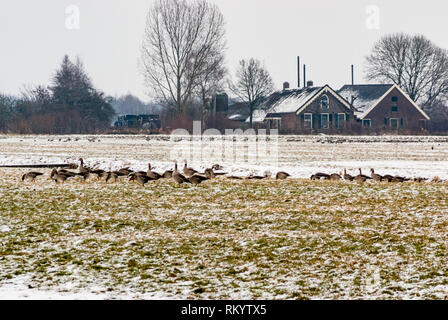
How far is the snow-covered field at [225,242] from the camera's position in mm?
7293

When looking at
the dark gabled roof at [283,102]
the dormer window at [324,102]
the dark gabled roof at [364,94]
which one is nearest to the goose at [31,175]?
the dark gabled roof at [283,102]

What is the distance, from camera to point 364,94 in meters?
80.1

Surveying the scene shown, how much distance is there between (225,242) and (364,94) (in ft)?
241

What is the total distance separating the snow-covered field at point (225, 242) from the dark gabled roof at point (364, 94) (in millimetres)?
62980

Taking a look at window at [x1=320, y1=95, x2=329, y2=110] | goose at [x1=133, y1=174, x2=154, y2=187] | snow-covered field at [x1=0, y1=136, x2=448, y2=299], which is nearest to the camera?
snow-covered field at [x1=0, y1=136, x2=448, y2=299]

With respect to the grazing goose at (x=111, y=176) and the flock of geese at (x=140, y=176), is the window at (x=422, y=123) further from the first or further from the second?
the grazing goose at (x=111, y=176)

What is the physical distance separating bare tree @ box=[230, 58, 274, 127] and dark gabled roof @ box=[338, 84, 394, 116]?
12547 mm

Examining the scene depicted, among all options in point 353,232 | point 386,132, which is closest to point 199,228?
point 353,232

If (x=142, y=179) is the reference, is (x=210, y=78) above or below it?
above

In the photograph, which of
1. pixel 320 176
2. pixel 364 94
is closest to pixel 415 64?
pixel 364 94

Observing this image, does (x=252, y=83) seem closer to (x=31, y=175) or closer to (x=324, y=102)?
(x=324, y=102)

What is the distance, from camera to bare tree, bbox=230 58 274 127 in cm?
7231

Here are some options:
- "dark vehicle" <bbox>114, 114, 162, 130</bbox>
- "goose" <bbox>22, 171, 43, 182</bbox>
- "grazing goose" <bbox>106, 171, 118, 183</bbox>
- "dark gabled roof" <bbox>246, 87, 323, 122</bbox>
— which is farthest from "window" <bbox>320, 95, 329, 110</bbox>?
"goose" <bbox>22, 171, 43, 182</bbox>

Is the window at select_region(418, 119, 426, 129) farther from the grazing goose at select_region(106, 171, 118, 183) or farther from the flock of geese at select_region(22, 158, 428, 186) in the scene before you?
the grazing goose at select_region(106, 171, 118, 183)
